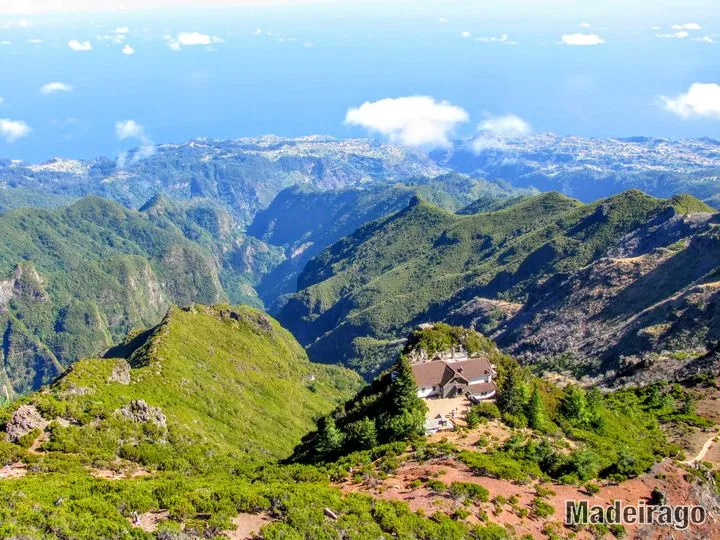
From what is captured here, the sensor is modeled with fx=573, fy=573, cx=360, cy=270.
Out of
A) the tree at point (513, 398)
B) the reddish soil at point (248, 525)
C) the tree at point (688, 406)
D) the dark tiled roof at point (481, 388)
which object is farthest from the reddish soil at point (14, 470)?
the tree at point (688, 406)

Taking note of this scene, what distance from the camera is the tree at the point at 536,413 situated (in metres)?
61.0

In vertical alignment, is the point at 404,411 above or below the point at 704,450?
above

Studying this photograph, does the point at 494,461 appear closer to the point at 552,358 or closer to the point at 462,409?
the point at 462,409

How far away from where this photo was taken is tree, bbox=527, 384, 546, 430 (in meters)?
61.0

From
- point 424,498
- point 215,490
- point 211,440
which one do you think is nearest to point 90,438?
point 211,440

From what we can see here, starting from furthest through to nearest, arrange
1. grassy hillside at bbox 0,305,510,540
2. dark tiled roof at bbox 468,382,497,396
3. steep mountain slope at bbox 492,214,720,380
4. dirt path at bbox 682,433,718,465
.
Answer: steep mountain slope at bbox 492,214,720,380 → dark tiled roof at bbox 468,382,497,396 → dirt path at bbox 682,433,718,465 → grassy hillside at bbox 0,305,510,540

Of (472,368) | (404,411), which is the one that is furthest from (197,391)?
(404,411)

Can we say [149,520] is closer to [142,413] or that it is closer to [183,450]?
[183,450]

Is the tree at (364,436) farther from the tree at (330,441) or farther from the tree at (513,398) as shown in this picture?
the tree at (513,398)

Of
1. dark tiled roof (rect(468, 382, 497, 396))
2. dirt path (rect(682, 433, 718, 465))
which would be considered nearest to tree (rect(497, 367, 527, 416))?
dark tiled roof (rect(468, 382, 497, 396))

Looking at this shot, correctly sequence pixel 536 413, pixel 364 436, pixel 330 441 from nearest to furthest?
pixel 364 436, pixel 330 441, pixel 536 413

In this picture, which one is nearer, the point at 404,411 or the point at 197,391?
the point at 404,411

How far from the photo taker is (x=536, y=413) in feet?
202

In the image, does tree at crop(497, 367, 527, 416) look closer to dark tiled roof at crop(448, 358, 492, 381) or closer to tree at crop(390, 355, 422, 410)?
dark tiled roof at crop(448, 358, 492, 381)
